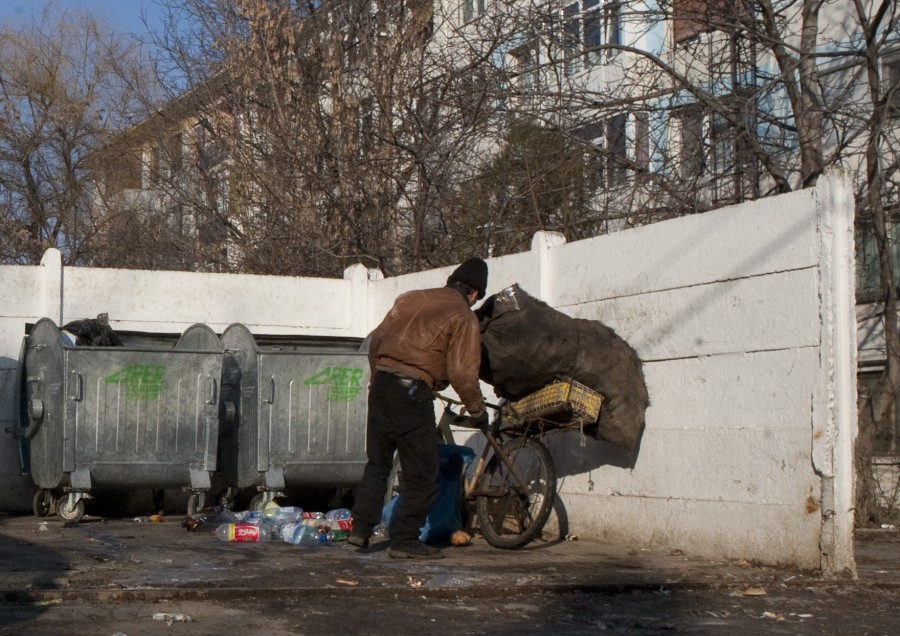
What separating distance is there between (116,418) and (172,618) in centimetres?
444

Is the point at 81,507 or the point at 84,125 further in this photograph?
the point at 84,125

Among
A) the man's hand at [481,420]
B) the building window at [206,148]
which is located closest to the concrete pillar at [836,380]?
the man's hand at [481,420]

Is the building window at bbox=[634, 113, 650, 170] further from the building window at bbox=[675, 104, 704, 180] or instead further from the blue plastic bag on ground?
the blue plastic bag on ground

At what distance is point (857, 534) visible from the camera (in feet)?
30.2

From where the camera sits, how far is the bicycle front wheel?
24.9ft

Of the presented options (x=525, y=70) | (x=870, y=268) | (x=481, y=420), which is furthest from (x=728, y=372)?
(x=870, y=268)

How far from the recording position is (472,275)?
7445mm

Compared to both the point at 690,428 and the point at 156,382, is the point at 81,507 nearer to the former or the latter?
the point at 156,382

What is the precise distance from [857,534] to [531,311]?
349 cm

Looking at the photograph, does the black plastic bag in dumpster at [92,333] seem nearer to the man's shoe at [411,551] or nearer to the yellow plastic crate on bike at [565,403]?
the man's shoe at [411,551]

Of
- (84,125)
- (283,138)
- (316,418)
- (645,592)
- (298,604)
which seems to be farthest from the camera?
(84,125)

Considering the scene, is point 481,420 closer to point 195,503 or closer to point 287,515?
point 287,515

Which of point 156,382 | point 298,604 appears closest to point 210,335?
point 156,382

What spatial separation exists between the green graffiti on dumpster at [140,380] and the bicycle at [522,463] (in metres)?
2.55
